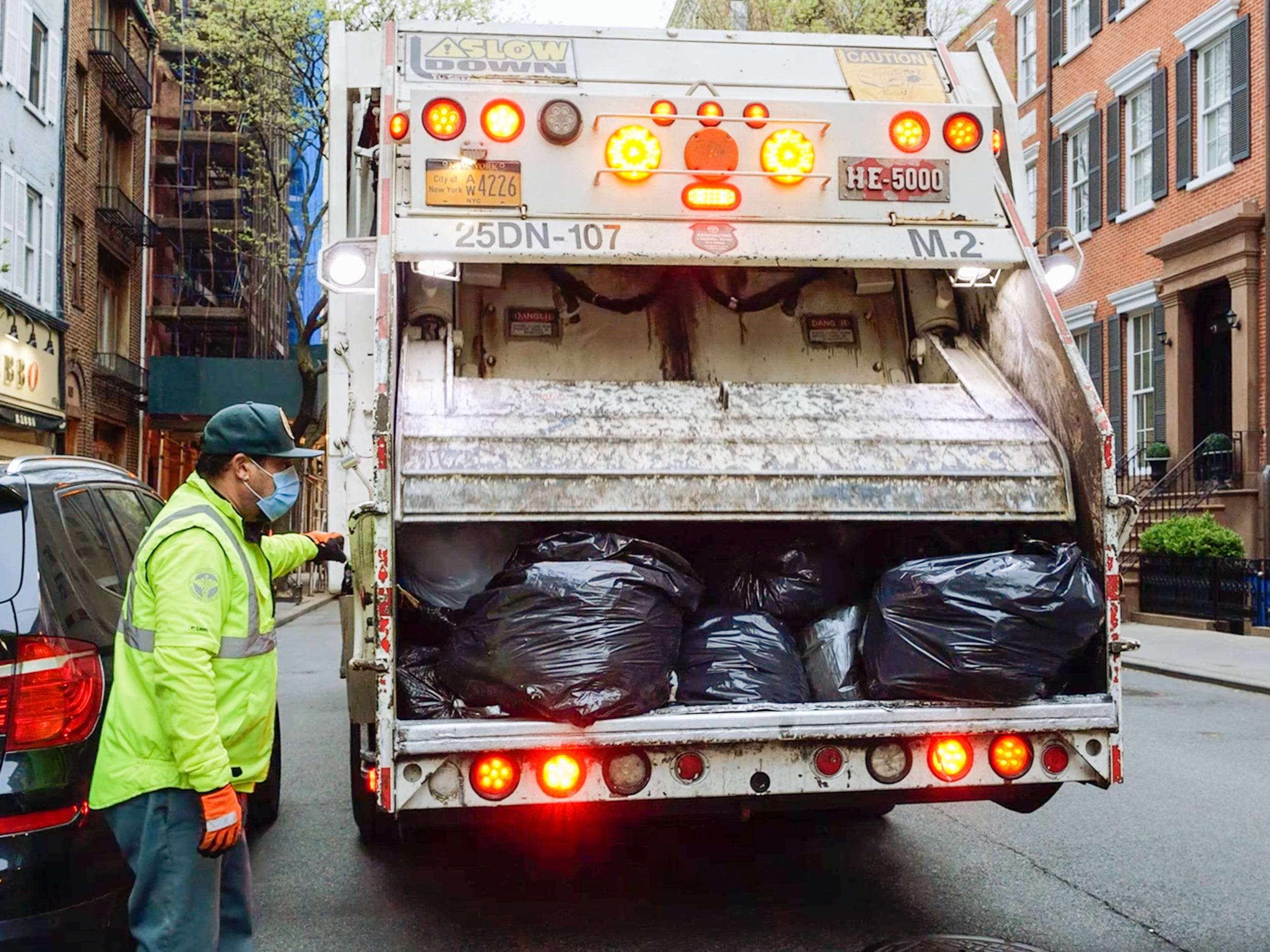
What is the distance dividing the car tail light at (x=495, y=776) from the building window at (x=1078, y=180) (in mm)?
20516

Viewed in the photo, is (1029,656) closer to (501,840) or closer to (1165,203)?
(501,840)

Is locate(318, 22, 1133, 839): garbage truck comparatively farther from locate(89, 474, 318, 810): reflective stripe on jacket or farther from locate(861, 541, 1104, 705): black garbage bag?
locate(89, 474, 318, 810): reflective stripe on jacket

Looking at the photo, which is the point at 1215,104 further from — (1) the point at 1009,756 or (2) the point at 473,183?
(1) the point at 1009,756

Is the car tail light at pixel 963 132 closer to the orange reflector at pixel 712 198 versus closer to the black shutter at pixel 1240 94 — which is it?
the orange reflector at pixel 712 198

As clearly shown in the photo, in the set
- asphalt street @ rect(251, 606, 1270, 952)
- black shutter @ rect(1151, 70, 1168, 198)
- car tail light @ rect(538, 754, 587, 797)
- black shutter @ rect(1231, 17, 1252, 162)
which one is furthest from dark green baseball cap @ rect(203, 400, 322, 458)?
black shutter @ rect(1151, 70, 1168, 198)

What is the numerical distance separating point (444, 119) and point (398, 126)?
29 cm

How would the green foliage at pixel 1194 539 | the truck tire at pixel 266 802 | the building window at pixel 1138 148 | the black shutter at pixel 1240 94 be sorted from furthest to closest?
the building window at pixel 1138 148, the black shutter at pixel 1240 94, the green foliage at pixel 1194 539, the truck tire at pixel 266 802

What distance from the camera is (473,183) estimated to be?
13.4ft

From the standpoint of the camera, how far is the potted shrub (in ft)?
60.9

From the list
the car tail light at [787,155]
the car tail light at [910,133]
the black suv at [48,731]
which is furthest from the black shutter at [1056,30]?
the black suv at [48,731]

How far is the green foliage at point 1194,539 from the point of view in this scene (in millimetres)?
Answer: 14820

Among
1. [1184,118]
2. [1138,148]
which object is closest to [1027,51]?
[1138,148]

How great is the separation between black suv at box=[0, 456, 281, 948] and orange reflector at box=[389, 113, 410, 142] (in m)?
A: 1.60

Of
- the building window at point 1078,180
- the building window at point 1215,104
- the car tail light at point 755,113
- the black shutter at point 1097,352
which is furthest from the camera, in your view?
the building window at point 1078,180
